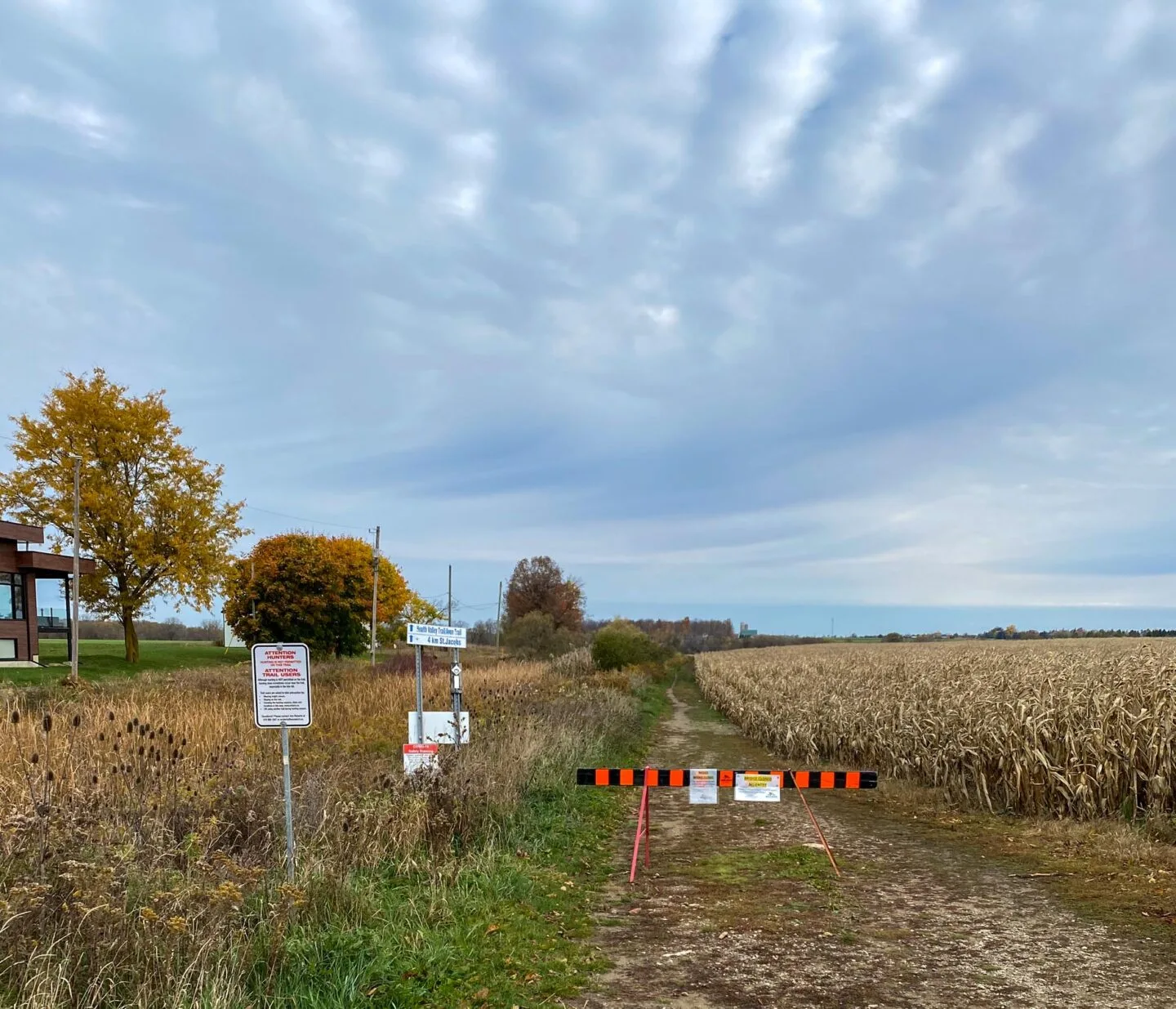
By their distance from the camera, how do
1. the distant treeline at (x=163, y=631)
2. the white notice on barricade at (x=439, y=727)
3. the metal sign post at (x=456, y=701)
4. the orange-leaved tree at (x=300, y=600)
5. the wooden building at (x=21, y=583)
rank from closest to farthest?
the metal sign post at (x=456, y=701) → the white notice on barricade at (x=439, y=727) → the wooden building at (x=21, y=583) → the orange-leaved tree at (x=300, y=600) → the distant treeline at (x=163, y=631)

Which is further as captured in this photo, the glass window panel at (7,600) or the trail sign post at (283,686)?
the glass window panel at (7,600)

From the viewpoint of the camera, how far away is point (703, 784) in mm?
7785

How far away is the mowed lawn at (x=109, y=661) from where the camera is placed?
30.2 metres

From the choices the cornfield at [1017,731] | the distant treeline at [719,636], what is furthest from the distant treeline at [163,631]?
the cornfield at [1017,731]

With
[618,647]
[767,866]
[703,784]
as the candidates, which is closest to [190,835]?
[703,784]

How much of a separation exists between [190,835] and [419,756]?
123 inches

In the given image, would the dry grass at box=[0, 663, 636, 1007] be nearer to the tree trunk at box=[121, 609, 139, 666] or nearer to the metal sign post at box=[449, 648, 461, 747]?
the metal sign post at box=[449, 648, 461, 747]

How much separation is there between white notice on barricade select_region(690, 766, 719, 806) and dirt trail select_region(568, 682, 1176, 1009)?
2.30ft

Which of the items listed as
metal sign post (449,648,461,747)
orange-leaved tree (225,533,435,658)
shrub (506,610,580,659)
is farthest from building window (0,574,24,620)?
metal sign post (449,648,461,747)

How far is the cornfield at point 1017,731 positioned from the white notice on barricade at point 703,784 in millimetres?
4838

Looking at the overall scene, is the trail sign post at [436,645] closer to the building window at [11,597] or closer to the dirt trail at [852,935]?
the dirt trail at [852,935]

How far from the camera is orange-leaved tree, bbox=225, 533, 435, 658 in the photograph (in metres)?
42.6

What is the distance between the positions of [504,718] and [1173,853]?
850 centimetres

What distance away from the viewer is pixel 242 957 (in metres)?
4.48
